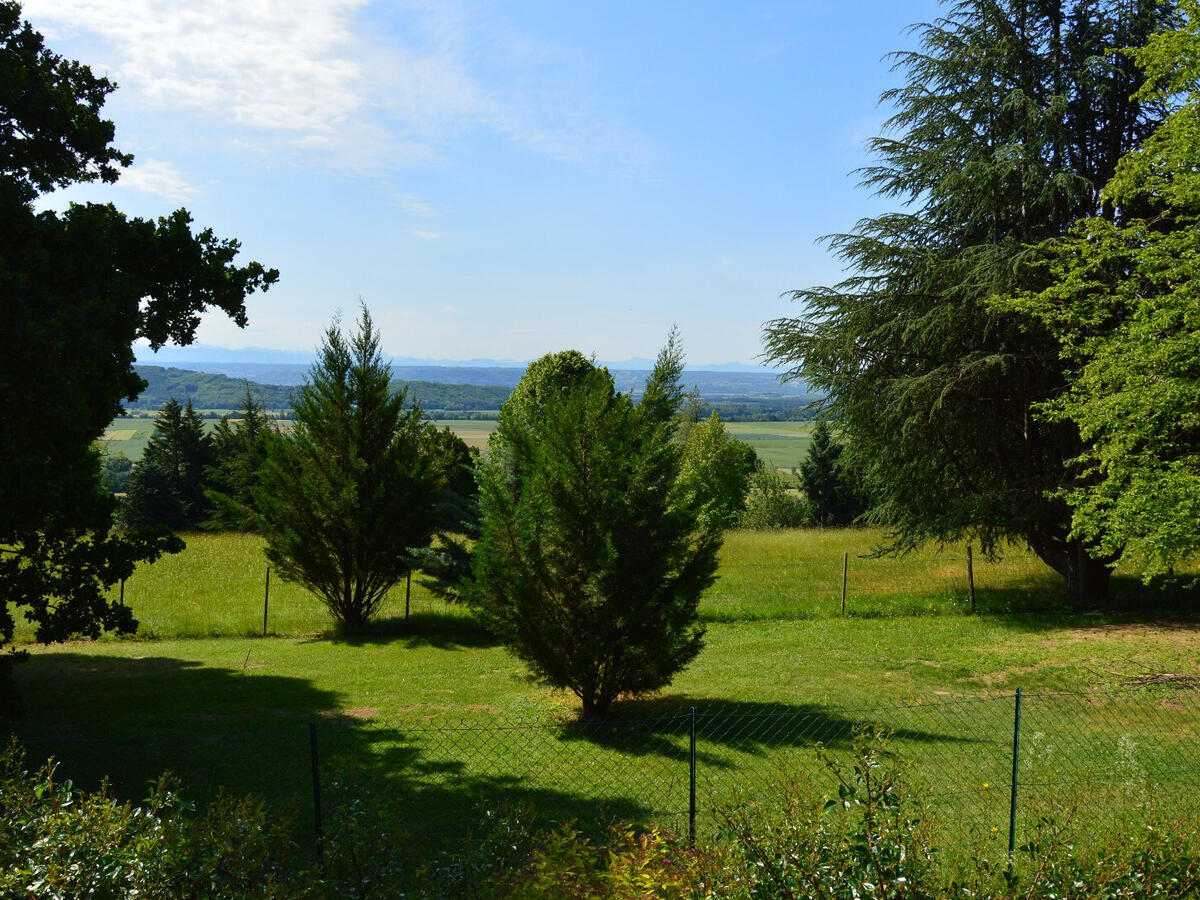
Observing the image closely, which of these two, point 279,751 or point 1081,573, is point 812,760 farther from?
point 1081,573

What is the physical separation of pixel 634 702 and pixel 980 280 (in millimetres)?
10371

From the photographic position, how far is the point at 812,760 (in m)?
8.27

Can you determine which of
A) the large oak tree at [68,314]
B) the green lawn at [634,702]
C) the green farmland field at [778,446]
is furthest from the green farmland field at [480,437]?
the large oak tree at [68,314]

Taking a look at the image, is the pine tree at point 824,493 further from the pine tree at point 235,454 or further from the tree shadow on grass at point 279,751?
the tree shadow on grass at point 279,751

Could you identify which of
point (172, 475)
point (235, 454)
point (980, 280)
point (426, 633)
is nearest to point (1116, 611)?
point (980, 280)

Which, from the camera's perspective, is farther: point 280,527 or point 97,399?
point 280,527

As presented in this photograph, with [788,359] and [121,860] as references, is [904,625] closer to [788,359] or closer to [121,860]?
[788,359]

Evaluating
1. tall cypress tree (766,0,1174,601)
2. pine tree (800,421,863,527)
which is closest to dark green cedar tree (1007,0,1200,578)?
tall cypress tree (766,0,1174,601)

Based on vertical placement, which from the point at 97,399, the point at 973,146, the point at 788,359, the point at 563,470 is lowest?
the point at 563,470

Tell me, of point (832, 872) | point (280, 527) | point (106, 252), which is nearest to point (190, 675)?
point (280, 527)

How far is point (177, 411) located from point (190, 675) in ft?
113

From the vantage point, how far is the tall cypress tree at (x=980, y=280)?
15719mm

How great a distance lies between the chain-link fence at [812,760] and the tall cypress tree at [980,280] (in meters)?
6.58

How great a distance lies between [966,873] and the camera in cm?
427
